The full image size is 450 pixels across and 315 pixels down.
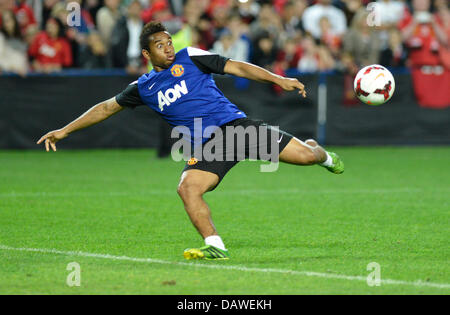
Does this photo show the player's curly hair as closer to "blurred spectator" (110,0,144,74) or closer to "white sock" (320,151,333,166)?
"white sock" (320,151,333,166)

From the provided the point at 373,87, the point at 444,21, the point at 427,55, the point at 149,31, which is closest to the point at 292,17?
the point at 427,55

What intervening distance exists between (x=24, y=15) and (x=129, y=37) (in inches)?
99.0

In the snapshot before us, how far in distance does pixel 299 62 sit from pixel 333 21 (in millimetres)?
1830

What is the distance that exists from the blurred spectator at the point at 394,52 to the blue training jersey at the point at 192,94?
12.1 m

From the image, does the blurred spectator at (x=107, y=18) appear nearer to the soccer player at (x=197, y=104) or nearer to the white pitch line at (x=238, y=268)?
the soccer player at (x=197, y=104)

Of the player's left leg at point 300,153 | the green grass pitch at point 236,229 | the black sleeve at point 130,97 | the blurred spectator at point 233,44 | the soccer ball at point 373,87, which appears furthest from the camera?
the blurred spectator at point 233,44

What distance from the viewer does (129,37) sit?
60.2 ft

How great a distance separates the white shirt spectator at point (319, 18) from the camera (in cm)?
2041

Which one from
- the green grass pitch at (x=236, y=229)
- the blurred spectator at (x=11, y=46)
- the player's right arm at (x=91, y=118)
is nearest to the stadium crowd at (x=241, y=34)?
the blurred spectator at (x=11, y=46)

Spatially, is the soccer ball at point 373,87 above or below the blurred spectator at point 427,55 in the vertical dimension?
below

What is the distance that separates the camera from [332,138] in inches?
740

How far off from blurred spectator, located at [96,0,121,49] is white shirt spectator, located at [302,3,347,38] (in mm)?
4425

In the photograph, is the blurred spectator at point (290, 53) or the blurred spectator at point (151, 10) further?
the blurred spectator at point (290, 53)

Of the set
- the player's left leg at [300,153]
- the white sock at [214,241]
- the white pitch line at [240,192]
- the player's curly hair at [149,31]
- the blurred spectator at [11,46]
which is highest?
the blurred spectator at [11,46]
